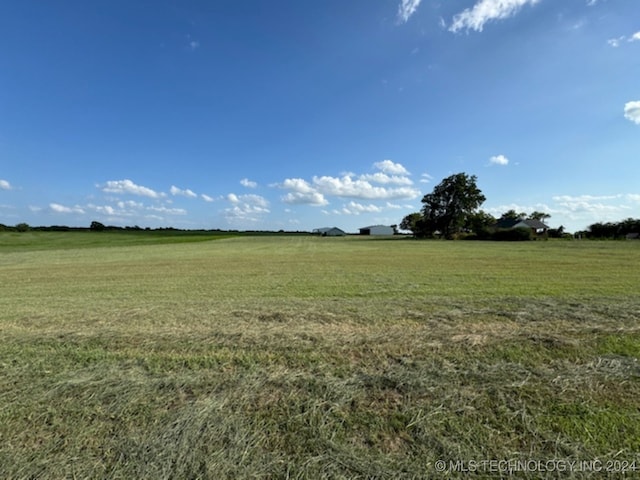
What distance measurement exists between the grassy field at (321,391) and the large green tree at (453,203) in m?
57.5

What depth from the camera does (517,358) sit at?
393 cm

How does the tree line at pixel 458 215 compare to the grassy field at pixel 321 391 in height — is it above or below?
above

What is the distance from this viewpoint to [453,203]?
6047 cm

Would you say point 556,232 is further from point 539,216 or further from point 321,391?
point 321,391

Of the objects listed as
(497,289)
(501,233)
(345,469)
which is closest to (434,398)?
(345,469)

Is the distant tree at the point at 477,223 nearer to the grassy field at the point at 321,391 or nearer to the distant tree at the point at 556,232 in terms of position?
the distant tree at the point at 556,232

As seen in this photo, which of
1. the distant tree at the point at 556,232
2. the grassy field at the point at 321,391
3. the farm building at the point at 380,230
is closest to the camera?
the grassy field at the point at 321,391

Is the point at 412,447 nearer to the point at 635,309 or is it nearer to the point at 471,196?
the point at 635,309

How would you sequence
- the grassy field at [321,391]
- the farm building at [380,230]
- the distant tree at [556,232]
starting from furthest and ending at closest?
the farm building at [380,230] < the distant tree at [556,232] < the grassy field at [321,391]

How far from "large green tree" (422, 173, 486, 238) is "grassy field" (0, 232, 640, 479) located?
57.5 m

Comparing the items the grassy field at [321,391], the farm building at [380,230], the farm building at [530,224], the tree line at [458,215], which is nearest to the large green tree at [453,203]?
the tree line at [458,215]

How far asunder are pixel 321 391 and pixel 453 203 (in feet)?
208

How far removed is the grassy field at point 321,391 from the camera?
2322 millimetres

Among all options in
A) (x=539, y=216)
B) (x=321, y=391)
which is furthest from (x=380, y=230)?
(x=321, y=391)
